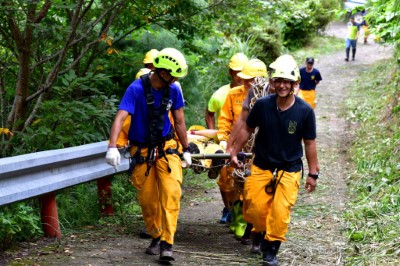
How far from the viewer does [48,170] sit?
22.1 feet

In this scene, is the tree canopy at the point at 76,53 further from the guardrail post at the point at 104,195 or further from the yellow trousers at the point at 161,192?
the yellow trousers at the point at 161,192

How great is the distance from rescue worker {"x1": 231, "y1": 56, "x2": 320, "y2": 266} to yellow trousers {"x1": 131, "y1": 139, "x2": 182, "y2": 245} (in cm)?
69

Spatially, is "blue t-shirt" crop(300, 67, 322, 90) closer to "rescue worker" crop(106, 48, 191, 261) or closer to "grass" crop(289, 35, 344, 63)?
"rescue worker" crop(106, 48, 191, 261)

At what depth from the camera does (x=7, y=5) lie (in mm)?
7387

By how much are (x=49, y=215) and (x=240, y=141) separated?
1950 millimetres

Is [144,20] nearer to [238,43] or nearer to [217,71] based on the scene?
[217,71]

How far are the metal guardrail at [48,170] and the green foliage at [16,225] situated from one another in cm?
29

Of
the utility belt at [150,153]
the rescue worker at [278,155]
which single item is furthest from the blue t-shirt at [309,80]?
the utility belt at [150,153]

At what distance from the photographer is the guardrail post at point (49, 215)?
7047 millimetres

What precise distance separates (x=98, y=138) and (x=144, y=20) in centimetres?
168

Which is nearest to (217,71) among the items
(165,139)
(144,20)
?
(144,20)

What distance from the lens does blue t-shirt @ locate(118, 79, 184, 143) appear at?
6.73 metres

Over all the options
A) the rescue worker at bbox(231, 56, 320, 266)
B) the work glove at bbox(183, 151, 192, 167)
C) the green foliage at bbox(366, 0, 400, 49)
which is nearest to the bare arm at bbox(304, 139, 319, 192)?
the rescue worker at bbox(231, 56, 320, 266)

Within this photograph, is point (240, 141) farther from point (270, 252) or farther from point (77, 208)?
point (77, 208)
